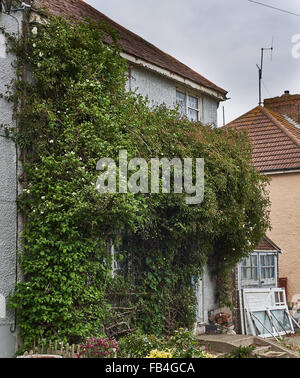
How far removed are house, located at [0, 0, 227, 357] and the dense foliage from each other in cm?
21

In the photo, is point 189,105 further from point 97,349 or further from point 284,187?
point 97,349

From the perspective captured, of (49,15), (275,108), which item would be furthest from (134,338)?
(275,108)

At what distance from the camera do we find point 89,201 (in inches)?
431

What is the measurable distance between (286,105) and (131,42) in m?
13.0

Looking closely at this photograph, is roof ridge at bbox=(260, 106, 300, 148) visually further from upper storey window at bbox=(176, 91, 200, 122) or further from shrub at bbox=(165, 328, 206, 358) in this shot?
shrub at bbox=(165, 328, 206, 358)

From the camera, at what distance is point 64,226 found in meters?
10.8

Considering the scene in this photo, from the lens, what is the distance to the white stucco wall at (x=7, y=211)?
10.8m

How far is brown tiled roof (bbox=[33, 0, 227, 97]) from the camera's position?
46.3 feet

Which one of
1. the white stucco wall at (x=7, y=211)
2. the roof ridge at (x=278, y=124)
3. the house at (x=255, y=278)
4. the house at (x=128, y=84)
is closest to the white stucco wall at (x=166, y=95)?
the house at (x=128, y=84)

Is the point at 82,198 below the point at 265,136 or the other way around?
below

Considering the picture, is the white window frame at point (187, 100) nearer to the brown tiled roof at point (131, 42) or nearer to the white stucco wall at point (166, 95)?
the white stucco wall at point (166, 95)

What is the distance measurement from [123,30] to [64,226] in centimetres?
839

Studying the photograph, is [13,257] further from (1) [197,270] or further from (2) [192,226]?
Result: (1) [197,270]

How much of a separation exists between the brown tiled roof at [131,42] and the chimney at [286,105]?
8.78 metres
